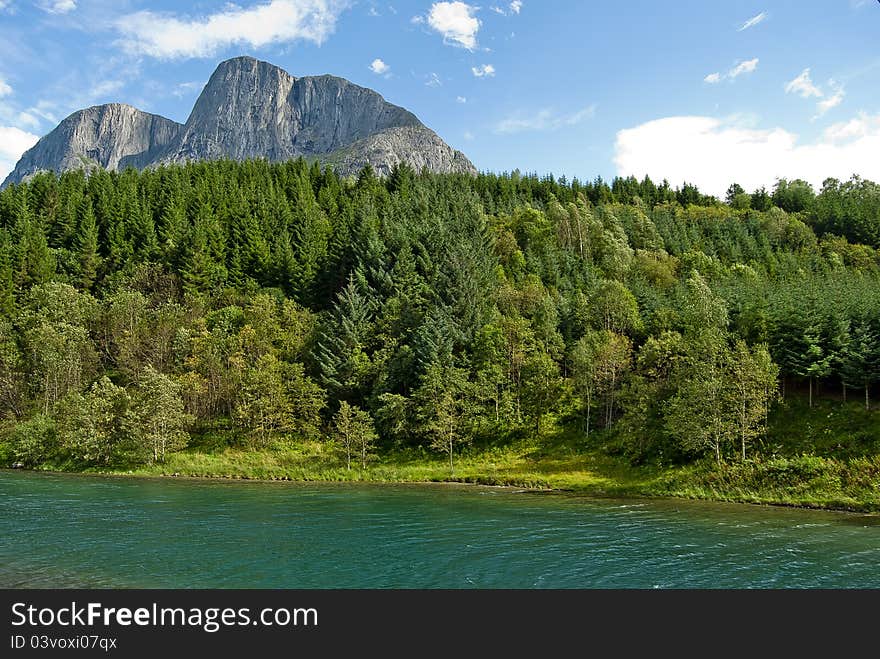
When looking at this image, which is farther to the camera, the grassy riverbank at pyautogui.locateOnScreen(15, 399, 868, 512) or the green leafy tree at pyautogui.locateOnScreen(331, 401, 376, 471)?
the green leafy tree at pyautogui.locateOnScreen(331, 401, 376, 471)

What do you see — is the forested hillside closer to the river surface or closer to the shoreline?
the shoreline

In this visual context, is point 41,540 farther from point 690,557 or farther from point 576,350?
point 576,350

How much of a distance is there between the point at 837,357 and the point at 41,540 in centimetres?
7550

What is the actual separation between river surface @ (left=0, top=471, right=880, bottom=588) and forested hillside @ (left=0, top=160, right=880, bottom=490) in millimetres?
20133

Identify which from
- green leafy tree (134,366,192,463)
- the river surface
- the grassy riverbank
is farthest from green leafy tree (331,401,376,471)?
green leafy tree (134,366,192,463)

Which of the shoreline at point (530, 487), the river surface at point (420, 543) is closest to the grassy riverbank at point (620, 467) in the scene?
the shoreline at point (530, 487)

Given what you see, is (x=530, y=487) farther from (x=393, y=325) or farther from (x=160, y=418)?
(x=160, y=418)

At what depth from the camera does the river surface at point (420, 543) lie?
87.1 ft

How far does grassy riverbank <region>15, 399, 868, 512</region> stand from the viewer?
49.1 meters

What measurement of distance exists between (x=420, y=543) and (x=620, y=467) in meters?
36.3

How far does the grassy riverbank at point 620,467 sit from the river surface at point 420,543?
17.0ft

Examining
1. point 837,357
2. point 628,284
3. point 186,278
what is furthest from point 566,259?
point 186,278

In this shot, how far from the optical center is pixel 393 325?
92.7 meters

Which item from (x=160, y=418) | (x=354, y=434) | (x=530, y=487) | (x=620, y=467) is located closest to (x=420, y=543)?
(x=530, y=487)
